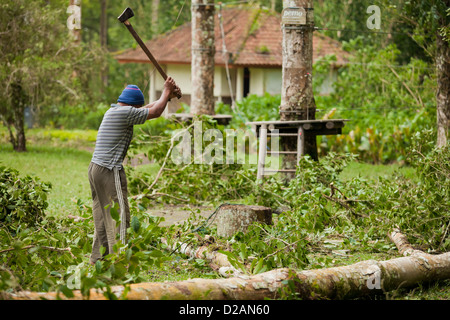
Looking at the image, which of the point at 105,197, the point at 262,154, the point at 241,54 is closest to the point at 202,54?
the point at 262,154

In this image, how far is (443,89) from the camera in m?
10.1

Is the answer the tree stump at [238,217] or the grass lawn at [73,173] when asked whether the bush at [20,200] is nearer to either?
the grass lawn at [73,173]

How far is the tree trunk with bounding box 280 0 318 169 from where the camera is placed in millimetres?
10062

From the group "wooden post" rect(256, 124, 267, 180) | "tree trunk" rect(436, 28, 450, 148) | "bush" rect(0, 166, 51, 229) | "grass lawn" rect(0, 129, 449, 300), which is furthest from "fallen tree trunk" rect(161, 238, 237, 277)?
"tree trunk" rect(436, 28, 450, 148)

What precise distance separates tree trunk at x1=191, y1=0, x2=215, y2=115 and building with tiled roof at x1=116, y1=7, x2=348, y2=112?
9.37 metres

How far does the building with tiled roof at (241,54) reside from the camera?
2347cm

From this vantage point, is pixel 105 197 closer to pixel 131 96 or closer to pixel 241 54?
pixel 131 96

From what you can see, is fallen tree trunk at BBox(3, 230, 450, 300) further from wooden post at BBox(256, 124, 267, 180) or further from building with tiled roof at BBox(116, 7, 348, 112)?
building with tiled roof at BBox(116, 7, 348, 112)

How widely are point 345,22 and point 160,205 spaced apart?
51.8ft

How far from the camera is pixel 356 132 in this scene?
1576 cm

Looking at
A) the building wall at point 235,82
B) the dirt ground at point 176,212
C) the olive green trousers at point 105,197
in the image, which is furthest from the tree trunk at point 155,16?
the olive green trousers at point 105,197

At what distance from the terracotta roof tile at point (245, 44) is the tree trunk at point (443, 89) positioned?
12.6 m

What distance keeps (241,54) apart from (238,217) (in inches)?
685

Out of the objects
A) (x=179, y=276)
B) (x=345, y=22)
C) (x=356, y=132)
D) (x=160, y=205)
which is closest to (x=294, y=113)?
(x=160, y=205)
